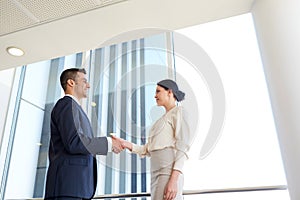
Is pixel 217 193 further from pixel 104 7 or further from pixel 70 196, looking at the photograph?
pixel 104 7

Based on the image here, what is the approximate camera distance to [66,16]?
6.36 feet

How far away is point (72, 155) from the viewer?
133cm

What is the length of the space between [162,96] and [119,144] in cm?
28

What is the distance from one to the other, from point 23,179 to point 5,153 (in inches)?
12.2

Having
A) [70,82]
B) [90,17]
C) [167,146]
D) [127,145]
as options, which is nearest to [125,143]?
[127,145]

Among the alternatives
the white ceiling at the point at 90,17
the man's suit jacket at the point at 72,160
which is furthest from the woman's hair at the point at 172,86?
the white ceiling at the point at 90,17

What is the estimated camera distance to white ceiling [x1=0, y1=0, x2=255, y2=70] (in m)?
1.83

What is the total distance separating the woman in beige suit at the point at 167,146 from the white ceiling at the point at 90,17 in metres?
0.94

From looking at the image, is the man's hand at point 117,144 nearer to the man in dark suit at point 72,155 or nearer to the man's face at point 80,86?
the man in dark suit at point 72,155

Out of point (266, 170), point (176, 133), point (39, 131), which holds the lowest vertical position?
point (266, 170)

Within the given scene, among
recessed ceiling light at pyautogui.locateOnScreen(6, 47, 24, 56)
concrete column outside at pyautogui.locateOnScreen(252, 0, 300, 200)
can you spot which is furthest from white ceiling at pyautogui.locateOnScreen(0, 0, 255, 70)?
concrete column outside at pyautogui.locateOnScreen(252, 0, 300, 200)

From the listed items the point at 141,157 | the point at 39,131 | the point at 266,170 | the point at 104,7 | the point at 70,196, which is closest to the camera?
the point at 141,157

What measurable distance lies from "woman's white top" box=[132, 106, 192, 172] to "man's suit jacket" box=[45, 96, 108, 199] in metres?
0.30

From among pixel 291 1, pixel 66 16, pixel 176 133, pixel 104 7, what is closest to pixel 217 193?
pixel 176 133
